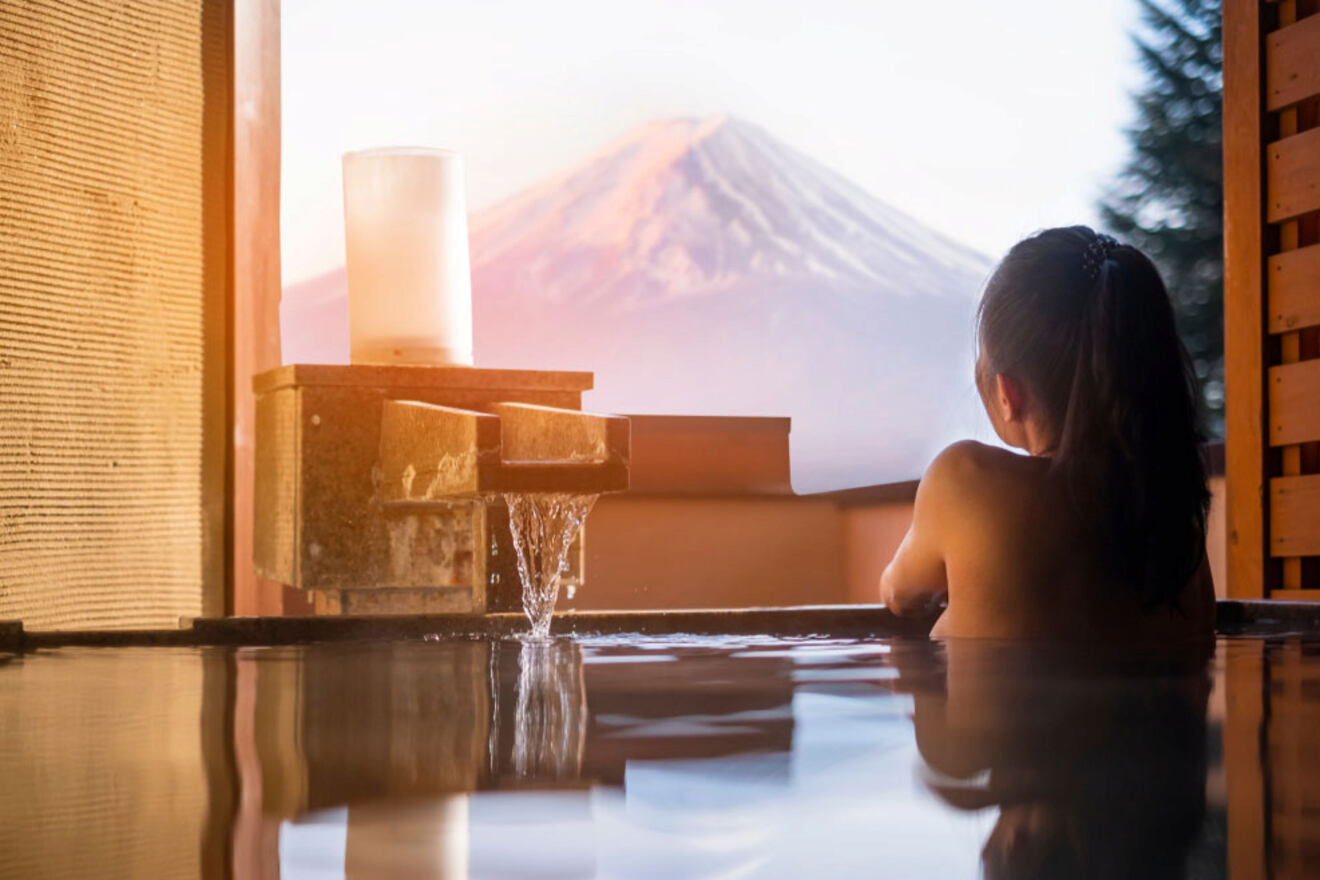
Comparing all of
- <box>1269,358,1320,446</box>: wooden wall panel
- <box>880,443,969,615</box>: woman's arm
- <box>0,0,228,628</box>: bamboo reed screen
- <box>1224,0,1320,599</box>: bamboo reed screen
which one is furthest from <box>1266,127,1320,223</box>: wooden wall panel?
<box>0,0,228,628</box>: bamboo reed screen

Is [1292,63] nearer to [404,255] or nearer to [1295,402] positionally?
[1295,402]

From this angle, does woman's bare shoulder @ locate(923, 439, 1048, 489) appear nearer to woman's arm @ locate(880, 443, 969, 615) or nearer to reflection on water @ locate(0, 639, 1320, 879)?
woman's arm @ locate(880, 443, 969, 615)

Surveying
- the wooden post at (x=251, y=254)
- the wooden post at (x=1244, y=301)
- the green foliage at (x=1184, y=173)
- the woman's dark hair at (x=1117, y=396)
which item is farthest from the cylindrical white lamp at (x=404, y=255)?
the green foliage at (x=1184, y=173)

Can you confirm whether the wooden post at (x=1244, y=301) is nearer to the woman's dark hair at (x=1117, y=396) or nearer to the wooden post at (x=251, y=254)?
the woman's dark hair at (x=1117, y=396)

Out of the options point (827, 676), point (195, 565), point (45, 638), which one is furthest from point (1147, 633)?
point (195, 565)

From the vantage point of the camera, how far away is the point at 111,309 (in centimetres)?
254

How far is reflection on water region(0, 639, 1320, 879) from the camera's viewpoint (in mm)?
456

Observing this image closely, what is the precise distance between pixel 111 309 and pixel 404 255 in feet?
1.93

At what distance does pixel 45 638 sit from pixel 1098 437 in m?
1.39

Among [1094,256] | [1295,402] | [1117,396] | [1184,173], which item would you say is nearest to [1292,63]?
[1295,402]

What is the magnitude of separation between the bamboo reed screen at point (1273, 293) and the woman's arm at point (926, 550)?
74.7 inches

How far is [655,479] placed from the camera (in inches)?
265

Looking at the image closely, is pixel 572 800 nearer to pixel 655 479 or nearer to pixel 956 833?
pixel 956 833

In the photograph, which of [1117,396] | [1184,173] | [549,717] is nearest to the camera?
[549,717]
